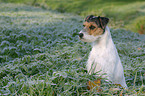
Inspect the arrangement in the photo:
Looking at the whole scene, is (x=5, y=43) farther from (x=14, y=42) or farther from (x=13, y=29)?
(x=13, y=29)

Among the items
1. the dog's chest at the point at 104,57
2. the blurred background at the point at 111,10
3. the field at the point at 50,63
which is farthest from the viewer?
the blurred background at the point at 111,10

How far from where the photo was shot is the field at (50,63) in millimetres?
3010

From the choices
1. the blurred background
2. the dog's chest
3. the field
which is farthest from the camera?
the blurred background

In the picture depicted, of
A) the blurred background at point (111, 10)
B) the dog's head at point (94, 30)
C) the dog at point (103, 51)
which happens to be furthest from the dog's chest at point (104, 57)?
the blurred background at point (111, 10)

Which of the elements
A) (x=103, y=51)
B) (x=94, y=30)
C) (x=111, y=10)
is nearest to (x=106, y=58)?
(x=103, y=51)

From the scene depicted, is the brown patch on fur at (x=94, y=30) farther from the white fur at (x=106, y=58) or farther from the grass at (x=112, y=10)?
the grass at (x=112, y=10)

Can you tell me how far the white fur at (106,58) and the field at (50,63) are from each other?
0.23m

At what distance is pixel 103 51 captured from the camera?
3285 millimetres

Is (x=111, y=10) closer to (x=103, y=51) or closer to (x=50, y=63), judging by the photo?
(x=50, y=63)

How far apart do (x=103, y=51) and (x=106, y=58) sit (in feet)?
0.50

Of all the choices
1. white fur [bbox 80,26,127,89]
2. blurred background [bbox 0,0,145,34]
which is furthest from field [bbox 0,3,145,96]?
blurred background [bbox 0,0,145,34]

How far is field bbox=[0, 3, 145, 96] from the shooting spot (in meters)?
3.01

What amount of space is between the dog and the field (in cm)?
24

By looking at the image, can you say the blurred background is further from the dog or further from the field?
the dog
